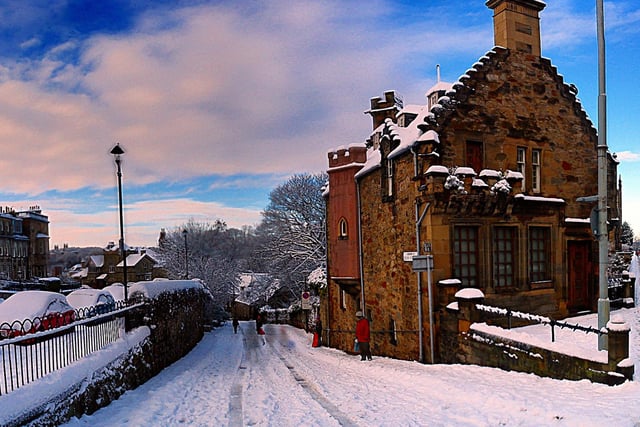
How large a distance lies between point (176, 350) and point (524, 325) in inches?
518

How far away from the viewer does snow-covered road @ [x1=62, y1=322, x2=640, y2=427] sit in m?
7.67

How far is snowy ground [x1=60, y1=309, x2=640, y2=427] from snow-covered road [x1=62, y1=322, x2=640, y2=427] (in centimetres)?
2

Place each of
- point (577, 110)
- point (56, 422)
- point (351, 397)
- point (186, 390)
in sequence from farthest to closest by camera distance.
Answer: point (577, 110) < point (186, 390) < point (351, 397) < point (56, 422)

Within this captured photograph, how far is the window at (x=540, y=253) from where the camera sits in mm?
17875

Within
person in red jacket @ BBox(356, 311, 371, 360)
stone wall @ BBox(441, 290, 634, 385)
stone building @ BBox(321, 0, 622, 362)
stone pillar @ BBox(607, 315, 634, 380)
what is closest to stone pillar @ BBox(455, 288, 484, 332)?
stone wall @ BBox(441, 290, 634, 385)

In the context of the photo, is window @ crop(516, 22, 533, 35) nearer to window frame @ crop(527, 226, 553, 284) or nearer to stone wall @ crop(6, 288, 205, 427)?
window frame @ crop(527, 226, 553, 284)

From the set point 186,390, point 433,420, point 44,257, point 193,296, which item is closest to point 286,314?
point 193,296

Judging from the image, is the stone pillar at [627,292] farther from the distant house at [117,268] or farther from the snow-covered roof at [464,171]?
the distant house at [117,268]

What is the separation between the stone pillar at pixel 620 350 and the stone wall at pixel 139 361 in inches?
367

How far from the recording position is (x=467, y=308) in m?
13.5

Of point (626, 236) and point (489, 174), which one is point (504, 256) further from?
point (626, 236)

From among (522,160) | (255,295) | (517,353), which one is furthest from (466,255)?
(255,295)

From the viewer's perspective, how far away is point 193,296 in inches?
998

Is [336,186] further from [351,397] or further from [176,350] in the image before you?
[351,397]
